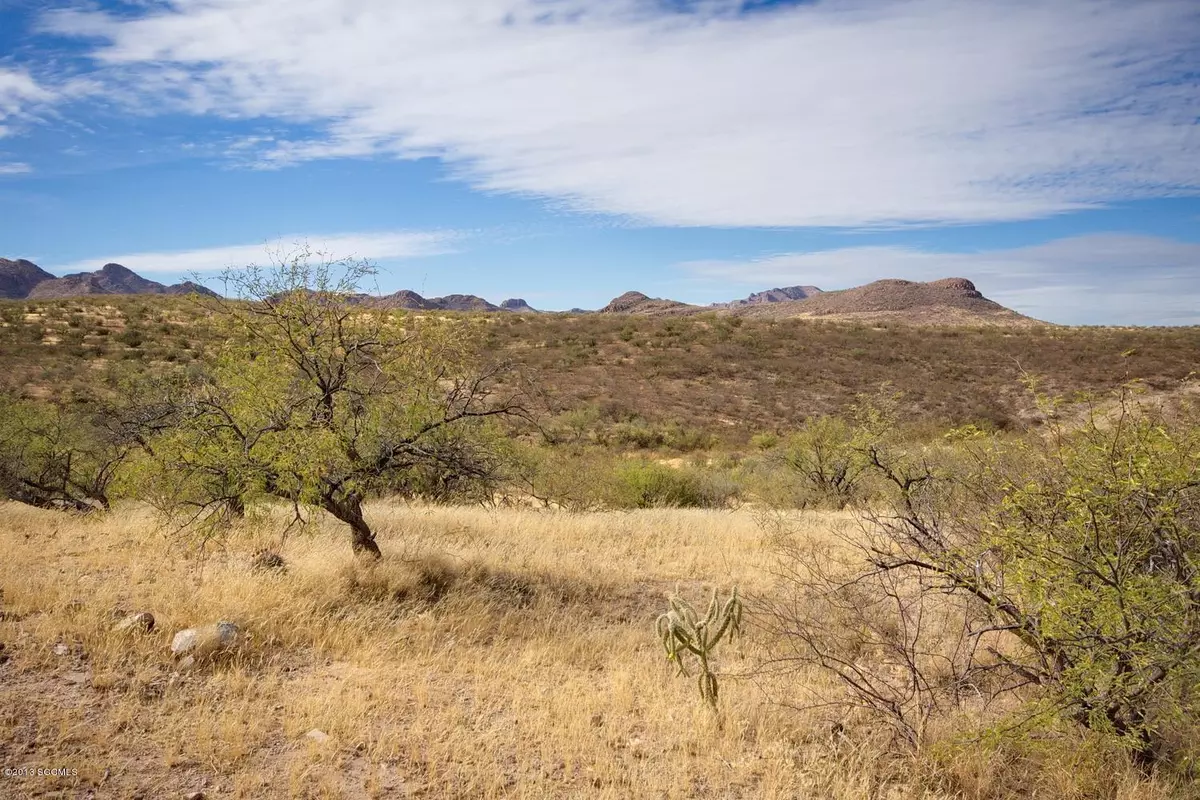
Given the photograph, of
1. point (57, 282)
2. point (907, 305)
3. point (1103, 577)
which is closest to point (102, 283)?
point (57, 282)

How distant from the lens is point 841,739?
5141mm

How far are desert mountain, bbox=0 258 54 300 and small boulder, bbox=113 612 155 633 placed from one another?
454ft

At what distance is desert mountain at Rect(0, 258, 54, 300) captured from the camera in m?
115

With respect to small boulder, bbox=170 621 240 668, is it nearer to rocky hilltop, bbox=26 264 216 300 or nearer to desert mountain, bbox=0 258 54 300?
rocky hilltop, bbox=26 264 216 300

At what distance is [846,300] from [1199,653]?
11899cm

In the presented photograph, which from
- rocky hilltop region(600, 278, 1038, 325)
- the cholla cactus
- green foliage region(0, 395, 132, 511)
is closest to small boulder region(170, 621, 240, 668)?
the cholla cactus

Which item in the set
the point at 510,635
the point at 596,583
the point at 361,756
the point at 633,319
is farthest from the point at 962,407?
the point at 361,756

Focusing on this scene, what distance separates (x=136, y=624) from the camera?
6.16 metres

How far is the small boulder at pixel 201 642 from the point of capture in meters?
5.85

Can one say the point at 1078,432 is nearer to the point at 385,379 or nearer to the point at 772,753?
the point at 772,753

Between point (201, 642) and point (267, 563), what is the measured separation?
263cm

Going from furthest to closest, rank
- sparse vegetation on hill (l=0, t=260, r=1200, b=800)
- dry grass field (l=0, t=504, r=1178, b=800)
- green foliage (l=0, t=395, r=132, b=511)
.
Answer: green foliage (l=0, t=395, r=132, b=511)
dry grass field (l=0, t=504, r=1178, b=800)
sparse vegetation on hill (l=0, t=260, r=1200, b=800)

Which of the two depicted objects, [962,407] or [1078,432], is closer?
[1078,432]

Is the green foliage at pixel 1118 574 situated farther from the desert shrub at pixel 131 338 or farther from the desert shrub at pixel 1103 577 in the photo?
the desert shrub at pixel 131 338
